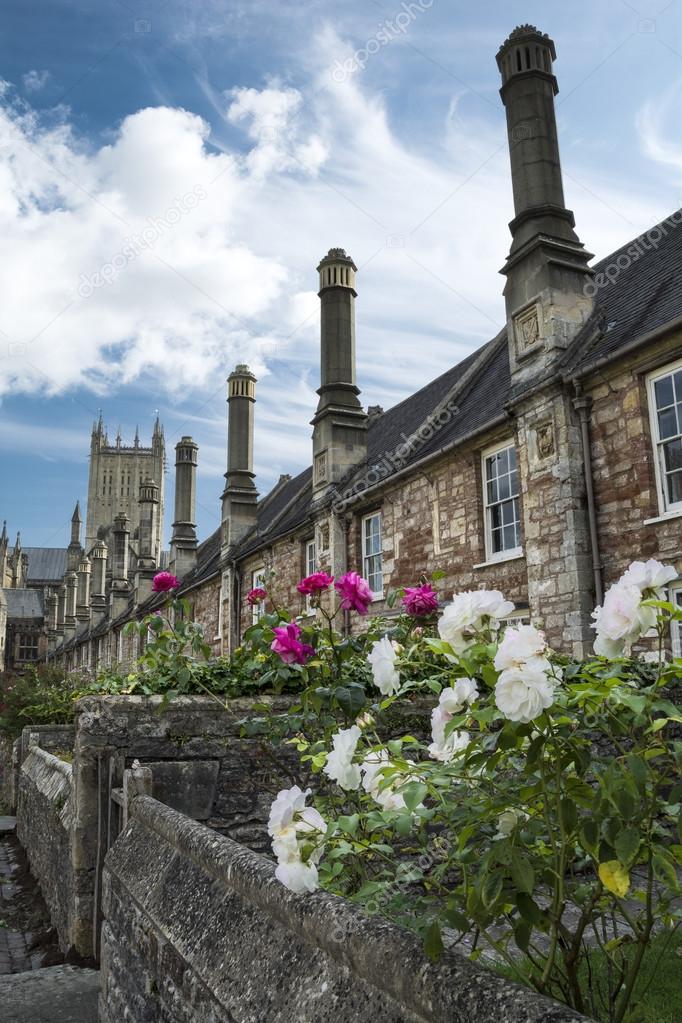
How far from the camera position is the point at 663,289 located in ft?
34.5

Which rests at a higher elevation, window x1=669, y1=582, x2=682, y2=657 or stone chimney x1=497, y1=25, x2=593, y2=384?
stone chimney x1=497, y1=25, x2=593, y2=384

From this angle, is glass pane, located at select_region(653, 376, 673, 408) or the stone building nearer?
glass pane, located at select_region(653, 376, 673, 408)

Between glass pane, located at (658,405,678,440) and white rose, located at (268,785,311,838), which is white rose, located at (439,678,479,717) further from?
glass pane, located at (658,405,678,440)

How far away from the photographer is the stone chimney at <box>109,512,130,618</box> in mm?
37781

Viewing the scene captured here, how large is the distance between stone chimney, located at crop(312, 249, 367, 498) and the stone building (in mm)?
33

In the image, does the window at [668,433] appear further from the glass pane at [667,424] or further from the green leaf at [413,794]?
the green leaf at [413,794]

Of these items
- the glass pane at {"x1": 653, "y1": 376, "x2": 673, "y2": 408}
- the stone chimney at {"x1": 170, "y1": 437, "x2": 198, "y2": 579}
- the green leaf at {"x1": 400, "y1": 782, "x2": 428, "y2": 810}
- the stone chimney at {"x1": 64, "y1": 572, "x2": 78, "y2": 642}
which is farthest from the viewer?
the stone chimney at {"x1": 64, "y1": 572, "x2": 78, "y2": 642}

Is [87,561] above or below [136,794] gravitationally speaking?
above

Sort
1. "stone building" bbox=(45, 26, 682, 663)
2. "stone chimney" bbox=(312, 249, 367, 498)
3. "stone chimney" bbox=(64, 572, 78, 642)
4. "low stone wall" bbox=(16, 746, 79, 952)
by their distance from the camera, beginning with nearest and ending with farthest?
"low stone wall" bbox=(16, 746, 79, 952), "stone building" bbox=(45, 26, 682, 663), "stone chimney" bbox=(312, 249, 367, 498), "stone chimney" bbox=(64, 572, 78, 642)

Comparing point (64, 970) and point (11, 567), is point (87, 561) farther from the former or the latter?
point (64, 970)

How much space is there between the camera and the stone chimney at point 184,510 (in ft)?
Result: 91.8

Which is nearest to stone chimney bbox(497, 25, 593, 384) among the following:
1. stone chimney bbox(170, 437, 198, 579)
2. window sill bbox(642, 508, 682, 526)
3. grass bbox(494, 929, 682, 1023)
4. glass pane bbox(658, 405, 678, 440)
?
glass pane bbox(658, 405, 678, 440)

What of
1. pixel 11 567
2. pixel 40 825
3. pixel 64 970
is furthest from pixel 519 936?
pixel 11 567

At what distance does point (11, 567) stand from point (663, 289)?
8719cm
